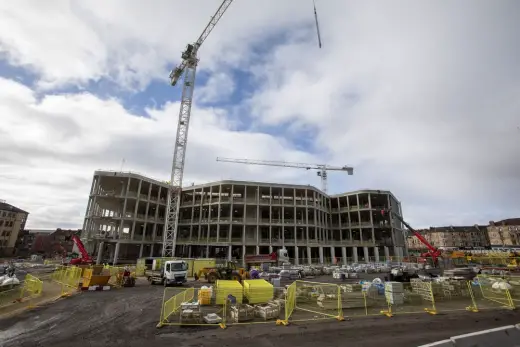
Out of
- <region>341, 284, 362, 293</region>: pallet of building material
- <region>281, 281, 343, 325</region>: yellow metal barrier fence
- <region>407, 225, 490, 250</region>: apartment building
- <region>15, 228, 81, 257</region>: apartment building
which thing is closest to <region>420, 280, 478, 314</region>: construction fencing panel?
<region>341, 284, 362, 293</region>: pallet of building material

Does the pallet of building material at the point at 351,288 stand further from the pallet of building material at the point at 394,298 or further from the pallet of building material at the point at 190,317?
the pallet of building material at the point at 190,317

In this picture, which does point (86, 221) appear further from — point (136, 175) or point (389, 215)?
point (389, 215)

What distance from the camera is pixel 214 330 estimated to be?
454 inches

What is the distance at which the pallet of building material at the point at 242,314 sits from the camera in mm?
12891

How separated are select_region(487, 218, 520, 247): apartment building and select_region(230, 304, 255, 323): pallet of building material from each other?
147 metres

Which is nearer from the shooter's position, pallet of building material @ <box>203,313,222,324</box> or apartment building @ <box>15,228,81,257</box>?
pallet of building material @ <box>203,313,222,324</box>

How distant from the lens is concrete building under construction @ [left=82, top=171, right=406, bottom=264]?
51.1 meters

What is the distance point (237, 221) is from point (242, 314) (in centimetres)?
4192

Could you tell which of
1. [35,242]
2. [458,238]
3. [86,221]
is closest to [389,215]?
[86,221]

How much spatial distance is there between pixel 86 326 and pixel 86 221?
139 ft

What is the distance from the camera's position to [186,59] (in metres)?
63.0

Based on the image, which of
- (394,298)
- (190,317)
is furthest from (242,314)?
(394,298)

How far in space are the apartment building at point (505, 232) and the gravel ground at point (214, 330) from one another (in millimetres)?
141725

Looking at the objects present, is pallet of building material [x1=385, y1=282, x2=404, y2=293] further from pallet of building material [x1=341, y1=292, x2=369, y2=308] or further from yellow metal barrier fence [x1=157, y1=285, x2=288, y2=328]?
yellow metal barrier fence [x1=157, y1=285, x2=288, y2=328]
